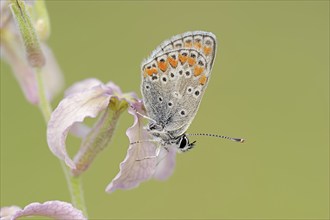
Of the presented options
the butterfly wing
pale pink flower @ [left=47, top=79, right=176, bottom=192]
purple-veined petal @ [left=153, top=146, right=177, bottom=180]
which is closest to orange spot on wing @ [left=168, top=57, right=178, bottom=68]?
the butterfly wing

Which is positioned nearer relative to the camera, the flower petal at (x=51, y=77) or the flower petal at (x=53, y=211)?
the flower petal at (x=53, y=211)

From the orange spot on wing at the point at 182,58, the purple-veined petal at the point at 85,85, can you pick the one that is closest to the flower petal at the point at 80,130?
the purple-veined petal at the point at 85,85

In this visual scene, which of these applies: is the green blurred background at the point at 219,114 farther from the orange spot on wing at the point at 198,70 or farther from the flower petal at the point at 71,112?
the orange spot on wing at the point at 198,70

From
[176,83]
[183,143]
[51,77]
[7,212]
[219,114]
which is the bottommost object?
[7,212]

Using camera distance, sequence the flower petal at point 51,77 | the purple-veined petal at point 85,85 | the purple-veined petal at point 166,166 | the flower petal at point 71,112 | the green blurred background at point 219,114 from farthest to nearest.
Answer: the green blurred background at point 219,114
the flower petal at point 51,77
the purple-veined petal at point 166,166
the purple-veined petal at point 85,85
the flower petal at point 71,112

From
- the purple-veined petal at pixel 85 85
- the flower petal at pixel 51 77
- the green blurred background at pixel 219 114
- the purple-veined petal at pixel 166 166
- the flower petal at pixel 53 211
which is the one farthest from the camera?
the green blurred background at pixel 219 114

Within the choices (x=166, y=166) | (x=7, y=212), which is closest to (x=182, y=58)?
(x=166, y=166)

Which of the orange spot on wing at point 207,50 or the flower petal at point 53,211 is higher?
the orange spot on wing at point 207,50

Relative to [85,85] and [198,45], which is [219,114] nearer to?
[85,85]
